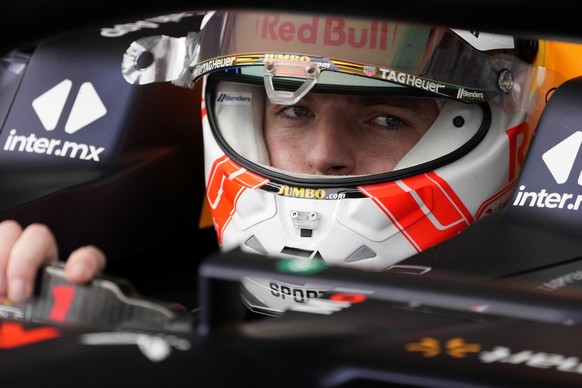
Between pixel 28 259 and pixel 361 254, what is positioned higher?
pixel 361 254

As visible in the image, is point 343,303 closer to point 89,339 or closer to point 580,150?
point 89,339

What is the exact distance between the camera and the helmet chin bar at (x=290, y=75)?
5.54 ft

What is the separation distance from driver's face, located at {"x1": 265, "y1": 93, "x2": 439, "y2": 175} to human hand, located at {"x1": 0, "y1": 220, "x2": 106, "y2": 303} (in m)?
0.57

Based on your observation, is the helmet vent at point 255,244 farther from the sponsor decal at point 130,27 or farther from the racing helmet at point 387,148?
the sponsor decal at point 130,27

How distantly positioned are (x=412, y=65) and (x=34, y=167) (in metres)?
0.79

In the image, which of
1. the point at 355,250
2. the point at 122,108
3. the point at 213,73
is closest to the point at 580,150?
the point at 355,250

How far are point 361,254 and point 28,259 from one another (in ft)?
2.15

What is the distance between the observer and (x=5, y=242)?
1.39m

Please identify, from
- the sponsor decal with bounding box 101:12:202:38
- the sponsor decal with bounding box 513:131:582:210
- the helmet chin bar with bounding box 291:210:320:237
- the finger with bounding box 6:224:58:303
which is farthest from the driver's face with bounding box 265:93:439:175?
the finger with bounding box 6:224:58:303

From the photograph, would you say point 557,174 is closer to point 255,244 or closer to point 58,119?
point 255,244

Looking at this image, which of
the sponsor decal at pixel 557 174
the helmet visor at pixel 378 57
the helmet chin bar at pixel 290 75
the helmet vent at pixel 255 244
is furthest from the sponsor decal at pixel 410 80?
the helmet vent at pixel 255 244

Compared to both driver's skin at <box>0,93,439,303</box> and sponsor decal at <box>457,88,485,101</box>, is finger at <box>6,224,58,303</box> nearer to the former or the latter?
driver's skin at <box>0,93,439,303</box>

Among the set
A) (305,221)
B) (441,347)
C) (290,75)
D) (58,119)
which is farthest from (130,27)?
(441,347)

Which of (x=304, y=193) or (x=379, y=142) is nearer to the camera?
(x=304, y=193)
